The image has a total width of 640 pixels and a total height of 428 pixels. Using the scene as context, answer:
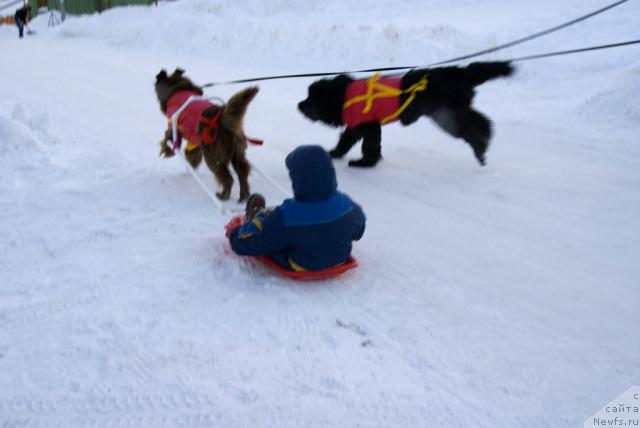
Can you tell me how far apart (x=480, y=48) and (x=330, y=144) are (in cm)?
570

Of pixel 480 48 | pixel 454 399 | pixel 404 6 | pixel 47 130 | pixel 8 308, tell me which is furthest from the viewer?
pixel 404 6

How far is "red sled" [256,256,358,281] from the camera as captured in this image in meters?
2.79

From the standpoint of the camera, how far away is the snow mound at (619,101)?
225 inches

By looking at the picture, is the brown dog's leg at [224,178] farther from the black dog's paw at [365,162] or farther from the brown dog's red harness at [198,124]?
the black dog's paw at [365,162]

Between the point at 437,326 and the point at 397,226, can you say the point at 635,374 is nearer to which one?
the point at 437,326

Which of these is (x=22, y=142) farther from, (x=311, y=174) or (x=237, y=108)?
(x=311, y=174)

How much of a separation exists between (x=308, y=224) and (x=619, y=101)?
4.91 m

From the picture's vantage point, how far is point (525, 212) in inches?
153

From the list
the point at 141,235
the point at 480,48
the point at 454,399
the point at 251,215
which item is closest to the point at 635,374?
the point at 454,399

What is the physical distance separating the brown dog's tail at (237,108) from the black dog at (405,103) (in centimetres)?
139

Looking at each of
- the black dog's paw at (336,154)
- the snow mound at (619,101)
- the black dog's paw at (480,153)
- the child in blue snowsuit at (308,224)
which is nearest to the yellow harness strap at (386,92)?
the black dog's paw at (336,154)

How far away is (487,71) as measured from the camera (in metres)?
4.48

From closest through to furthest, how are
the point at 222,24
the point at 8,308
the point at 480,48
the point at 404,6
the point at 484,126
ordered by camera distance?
1. the point at 8,308
2. the point at 484,126
3. the point at 480,48
4. the point at 222,24
5. the point at 404,6

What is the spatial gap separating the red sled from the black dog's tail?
7.97 feet
